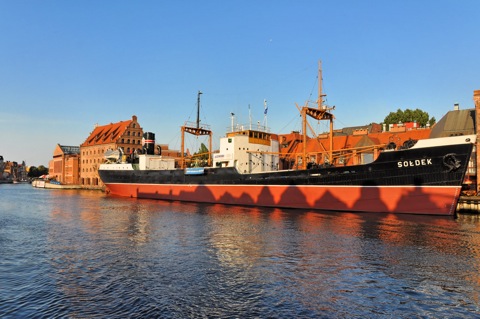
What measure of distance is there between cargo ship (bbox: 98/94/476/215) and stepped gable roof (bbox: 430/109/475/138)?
56.7ft

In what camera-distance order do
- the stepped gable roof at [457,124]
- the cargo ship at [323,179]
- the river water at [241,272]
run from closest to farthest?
the river water at [241,272] < the cargo ship at [323,179] < the stepped gable roof at [457,124]

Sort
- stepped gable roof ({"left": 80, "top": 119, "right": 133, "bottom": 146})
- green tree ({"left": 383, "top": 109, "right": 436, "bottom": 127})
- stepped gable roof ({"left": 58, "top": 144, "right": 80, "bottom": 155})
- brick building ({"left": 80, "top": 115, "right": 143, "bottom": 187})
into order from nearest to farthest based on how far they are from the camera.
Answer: green tree ({"left": 383, "top": 109, "right": 436, "bottom": 127}) → brick building ({"left": 80, "top": 115, "right": 143, "bottom": 187}) → stepped gable roof ({"left": 80, "top": 119, "right": 133, "bottom": 146}) → stepped gable roof ({"left": 58, "top": 144, "right": 80, "bottom": 155})

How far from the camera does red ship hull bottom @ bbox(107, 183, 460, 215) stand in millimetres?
29062

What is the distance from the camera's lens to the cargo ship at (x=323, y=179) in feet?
94.8

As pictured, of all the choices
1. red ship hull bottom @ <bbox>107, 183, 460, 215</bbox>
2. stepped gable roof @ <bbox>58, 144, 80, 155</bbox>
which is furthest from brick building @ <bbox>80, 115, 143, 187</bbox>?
red ship hull bottom @ <bbox>107, 183, 460, 215</bbox>

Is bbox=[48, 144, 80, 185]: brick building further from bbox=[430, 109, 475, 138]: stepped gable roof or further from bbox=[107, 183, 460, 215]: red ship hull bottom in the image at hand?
bbox=[430, 109, 475, 138]: stepped gable roof

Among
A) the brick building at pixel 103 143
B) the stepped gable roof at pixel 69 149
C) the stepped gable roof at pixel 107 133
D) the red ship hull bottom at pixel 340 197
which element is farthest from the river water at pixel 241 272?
the stepped gable roof at pixel 69 149

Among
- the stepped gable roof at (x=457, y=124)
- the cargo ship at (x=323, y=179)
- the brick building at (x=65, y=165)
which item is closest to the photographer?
the cargo ship at (x=323, y=179)

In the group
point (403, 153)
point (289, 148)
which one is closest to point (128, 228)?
point (403, 153)

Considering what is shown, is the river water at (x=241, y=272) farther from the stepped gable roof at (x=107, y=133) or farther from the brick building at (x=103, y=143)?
the stepped gable roof at (x=107, y=133)

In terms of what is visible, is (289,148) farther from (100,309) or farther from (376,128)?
(100,309)

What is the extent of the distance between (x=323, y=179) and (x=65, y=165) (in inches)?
4380

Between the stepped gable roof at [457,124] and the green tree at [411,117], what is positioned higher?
the green tree at [411,117]

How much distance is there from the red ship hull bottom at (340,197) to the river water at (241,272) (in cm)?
607
